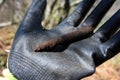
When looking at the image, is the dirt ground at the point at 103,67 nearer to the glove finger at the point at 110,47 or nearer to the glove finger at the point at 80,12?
the glove finger at the point at 80,12

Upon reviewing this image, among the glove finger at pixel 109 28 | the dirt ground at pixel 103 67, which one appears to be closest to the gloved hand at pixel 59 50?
the glove finger at pixel 109 28

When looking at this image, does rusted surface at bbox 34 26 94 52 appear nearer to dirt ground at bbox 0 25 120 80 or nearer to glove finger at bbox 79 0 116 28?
glove finger at bbox 79 0 116 28

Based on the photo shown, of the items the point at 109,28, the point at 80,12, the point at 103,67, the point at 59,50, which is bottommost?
the point at 103,67

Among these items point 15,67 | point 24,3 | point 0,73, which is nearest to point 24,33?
point 15,67

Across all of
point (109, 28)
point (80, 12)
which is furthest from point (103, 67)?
point (109, 28)

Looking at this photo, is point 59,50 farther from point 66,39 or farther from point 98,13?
point 98,13
